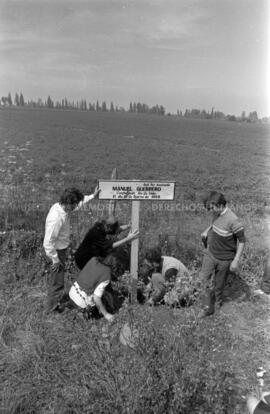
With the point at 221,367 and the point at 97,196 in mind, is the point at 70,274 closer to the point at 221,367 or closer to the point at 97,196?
the point at 97,196

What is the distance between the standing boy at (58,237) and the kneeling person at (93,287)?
0.19 meters

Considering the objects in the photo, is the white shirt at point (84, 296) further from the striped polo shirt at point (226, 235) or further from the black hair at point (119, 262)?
the striped polo shirt at point (226, 235)

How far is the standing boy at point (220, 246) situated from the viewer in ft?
12.7

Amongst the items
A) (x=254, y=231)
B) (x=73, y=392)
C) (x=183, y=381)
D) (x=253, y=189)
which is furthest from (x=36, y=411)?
(x=253, y=189)

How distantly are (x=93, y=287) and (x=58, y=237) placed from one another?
63cm

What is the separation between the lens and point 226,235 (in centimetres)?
393

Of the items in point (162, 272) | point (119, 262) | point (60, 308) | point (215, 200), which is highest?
point (215, 200)

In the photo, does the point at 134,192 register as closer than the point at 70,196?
No

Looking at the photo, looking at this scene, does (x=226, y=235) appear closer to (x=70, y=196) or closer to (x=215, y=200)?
(x=215, y=200)

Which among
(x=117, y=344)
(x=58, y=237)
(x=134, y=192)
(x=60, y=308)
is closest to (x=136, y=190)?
(x=134, y=192)

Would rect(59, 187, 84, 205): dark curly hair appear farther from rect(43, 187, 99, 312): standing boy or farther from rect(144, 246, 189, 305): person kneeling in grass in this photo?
rect(144, 246, 189, 305): person kneeling in grass

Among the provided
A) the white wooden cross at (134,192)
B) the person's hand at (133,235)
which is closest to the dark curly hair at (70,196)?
the white wooden cross at (134,192)

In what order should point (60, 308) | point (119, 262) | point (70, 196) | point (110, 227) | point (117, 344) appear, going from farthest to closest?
point (119, 262) → point (110, 227) → point (60, 308) → point (70, 196) → point (117, 344)

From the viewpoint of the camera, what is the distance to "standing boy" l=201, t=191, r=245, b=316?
388 centimetres
